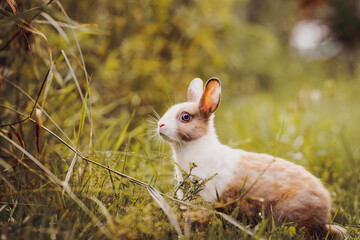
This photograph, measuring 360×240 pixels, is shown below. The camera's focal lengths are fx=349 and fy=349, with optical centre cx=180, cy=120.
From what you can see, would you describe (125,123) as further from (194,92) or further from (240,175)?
(240,175)

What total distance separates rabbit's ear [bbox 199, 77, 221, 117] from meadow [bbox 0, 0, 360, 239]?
35cm

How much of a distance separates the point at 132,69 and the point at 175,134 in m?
2.55

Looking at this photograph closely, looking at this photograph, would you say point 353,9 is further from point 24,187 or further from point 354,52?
point 24,187

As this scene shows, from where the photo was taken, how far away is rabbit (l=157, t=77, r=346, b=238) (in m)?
1.94

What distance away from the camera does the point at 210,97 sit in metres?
2.15

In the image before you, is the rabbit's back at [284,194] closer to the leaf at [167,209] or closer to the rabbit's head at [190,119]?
the rabbit's head at [190,119]

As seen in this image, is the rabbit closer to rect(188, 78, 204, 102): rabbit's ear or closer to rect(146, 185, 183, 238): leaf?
rect(188, 78, 204, 102): rabbit's ear

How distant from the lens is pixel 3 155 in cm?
207

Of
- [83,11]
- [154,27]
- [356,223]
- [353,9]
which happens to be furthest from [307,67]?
[356,223]

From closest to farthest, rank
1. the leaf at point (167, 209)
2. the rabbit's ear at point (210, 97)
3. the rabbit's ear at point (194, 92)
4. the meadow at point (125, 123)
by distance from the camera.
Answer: the leaf at point (167, 209), the meadow at point (125, 123), the rabbit's ear at point (210, 97), the rabbit's ear at point (194, 92)

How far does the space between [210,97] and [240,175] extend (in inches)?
19.8

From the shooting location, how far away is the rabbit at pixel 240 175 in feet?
6.37

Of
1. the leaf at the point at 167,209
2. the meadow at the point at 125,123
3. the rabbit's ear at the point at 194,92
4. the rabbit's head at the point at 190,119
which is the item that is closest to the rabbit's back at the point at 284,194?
the meadow at the point at 125,123

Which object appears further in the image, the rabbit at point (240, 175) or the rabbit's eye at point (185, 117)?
the rabbit's eye at point (185, 117)
